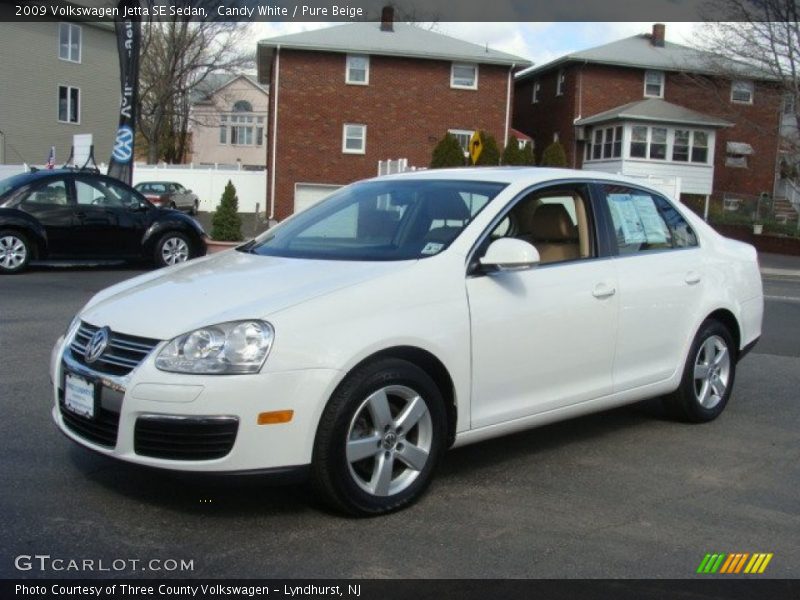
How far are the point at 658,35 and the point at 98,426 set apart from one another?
147ft

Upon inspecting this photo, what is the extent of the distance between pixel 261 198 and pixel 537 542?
42.2 m

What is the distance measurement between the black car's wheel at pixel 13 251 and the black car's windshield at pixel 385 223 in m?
9.43

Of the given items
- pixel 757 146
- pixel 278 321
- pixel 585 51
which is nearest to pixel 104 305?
pixel 278 321

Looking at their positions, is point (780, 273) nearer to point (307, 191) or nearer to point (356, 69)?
point (307, 191)

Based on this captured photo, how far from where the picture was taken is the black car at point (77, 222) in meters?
13.9

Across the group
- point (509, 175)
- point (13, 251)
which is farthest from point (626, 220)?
point (13, 251)

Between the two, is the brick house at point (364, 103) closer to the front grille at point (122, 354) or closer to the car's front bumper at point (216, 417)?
the front grille at point (122, 354)

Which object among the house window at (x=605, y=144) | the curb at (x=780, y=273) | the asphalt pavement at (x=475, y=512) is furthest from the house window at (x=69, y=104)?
the asphalt pavement at (x=475, y=512)

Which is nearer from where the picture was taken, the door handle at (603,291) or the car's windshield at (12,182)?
the door handle at (603,291)

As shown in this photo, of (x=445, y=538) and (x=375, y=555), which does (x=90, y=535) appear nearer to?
(x=375, y=555)

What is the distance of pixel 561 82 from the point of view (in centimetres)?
4488

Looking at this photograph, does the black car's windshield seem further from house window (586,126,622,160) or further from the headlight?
house window (586,126,622,160)

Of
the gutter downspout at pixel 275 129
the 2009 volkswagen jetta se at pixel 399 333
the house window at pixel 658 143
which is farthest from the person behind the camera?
the house window at pixel 658 143

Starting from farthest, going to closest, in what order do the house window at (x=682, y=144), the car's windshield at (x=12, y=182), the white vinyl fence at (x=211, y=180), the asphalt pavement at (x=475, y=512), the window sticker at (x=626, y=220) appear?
1. the white vinyl fence at (x=211, y=180)
2. the house window at (x=682, y=144)
3. the car's windshield at (x=12, y=182)
4. the window sticker at (x=626, y=220)
5. the asphalt pavement at (x=475, y=512)
